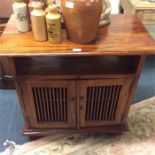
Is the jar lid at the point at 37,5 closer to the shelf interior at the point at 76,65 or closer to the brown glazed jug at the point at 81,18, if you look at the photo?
the brown glazed jug at the point at 81,18

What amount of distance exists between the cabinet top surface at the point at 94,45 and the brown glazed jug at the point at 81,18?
38mm

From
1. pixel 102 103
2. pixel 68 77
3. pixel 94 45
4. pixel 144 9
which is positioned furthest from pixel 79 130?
pixel 144 9

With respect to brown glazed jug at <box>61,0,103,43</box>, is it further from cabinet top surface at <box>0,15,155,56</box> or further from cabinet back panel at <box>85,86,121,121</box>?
cabinet back panel at <box>85,86,121,121</box>

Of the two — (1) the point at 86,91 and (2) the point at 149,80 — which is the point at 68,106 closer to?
(1) the point at 86,91

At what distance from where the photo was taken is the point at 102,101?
121 centimetres

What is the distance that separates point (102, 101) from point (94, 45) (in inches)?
14.3

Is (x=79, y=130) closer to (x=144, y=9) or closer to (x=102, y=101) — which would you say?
(x=102, y=101)

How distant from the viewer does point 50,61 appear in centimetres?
111

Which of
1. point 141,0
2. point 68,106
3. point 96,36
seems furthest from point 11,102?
point 141,0

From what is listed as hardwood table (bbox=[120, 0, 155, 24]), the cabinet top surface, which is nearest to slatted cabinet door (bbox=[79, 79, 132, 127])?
the cabinet top surface

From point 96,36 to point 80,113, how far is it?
1.49 feet

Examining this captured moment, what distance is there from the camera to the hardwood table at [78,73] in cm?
95

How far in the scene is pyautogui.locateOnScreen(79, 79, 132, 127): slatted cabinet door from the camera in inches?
43.1

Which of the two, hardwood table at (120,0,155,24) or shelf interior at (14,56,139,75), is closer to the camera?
shelf interior at (14,56,139,75)
